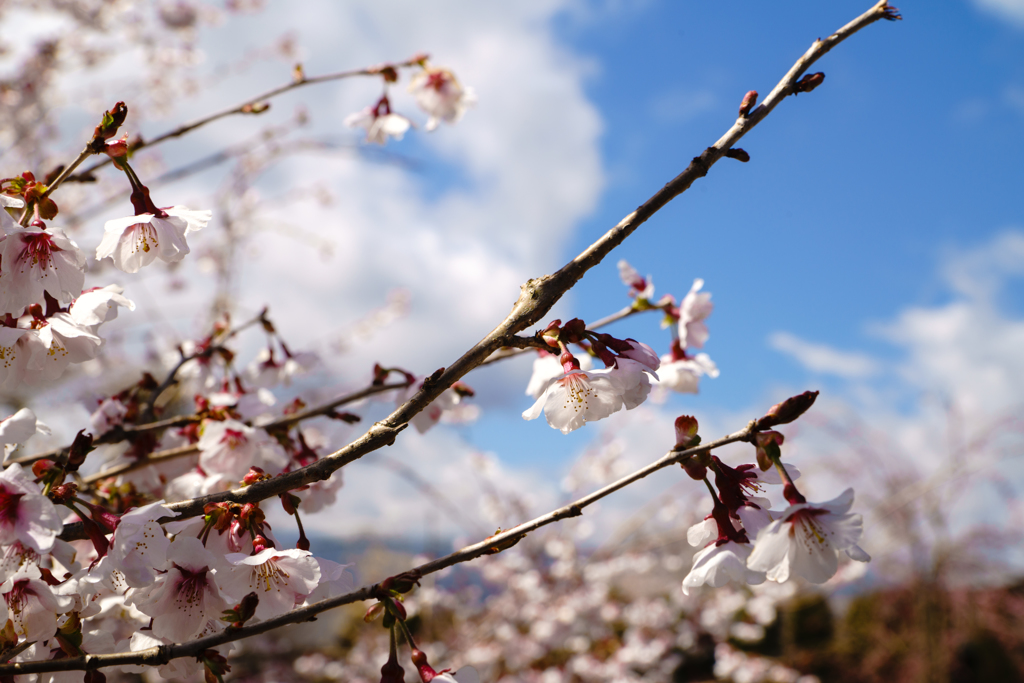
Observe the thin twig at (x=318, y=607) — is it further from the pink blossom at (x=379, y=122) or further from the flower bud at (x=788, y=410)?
the pink blossom at (x=379, y=122)

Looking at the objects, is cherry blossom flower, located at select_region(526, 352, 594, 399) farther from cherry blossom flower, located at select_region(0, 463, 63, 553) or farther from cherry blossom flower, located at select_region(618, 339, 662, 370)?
cherry blossom flower, located at select_region(0, 463, 63, 553)

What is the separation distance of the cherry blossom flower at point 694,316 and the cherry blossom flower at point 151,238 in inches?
42.2

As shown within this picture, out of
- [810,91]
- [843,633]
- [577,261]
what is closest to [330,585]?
[577,261]

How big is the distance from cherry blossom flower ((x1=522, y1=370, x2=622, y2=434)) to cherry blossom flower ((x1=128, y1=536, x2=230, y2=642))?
519 millimetres

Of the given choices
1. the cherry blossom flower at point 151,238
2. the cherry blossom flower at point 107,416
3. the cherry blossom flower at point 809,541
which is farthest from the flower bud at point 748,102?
the cherry blossom flower at point 107,416

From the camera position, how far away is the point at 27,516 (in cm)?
83

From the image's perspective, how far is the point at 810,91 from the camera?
1.04m

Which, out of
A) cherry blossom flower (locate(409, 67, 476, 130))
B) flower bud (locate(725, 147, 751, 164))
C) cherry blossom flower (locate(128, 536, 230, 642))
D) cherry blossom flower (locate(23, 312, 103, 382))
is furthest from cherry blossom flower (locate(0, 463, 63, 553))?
cherry blossom flower (locate(409, 67, 476, 130))

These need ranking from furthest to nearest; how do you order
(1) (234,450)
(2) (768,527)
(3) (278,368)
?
(3) (278,368) < (1) (234,450) < (2) (768,527)

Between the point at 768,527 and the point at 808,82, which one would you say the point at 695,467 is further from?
the point at 808,82

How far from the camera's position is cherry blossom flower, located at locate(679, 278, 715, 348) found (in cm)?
156

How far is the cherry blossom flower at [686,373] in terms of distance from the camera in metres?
1.51

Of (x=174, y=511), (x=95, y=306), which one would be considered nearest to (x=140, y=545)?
(x=174, y=511)

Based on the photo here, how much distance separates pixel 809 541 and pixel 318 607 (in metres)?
0.64
